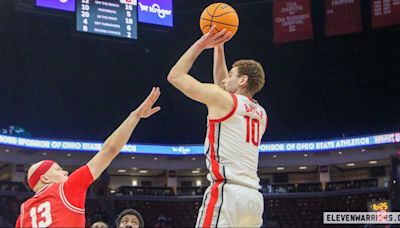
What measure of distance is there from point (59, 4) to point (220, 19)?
10.4 metres

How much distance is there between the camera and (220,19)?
425 cm

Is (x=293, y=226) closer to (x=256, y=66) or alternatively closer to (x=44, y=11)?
(x=44, y=11)

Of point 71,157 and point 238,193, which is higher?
point 71,157

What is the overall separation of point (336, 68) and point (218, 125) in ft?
89.3

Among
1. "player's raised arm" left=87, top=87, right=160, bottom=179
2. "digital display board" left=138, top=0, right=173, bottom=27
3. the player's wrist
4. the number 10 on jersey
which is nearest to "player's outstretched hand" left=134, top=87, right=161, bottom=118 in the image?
the player's wrist

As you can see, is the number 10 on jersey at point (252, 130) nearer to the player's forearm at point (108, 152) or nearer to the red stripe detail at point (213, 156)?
the red stripe detail at point (213, 156)

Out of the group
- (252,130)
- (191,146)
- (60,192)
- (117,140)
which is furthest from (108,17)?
(191,146)

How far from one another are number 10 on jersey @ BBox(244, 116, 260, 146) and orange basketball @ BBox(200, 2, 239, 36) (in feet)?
2.44

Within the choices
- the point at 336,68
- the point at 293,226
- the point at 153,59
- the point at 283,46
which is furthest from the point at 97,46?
the point at 293,226

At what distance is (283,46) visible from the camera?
28.6 metres

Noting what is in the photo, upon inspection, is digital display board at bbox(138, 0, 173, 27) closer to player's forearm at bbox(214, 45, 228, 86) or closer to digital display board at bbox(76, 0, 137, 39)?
digital display board at bbox(76, 0, 137, 39)

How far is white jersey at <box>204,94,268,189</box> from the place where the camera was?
3739 mm

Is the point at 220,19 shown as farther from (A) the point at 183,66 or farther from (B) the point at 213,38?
(A) the point at 183,66

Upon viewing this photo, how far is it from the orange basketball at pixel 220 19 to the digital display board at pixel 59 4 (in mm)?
10134
